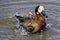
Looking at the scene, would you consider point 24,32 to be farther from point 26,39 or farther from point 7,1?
point 7,1

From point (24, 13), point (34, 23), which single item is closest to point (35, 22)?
point (34, 23)

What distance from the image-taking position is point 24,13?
27.1 ft

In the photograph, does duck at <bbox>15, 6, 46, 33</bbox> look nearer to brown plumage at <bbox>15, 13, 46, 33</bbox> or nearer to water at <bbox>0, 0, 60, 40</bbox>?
brown plumage at <bbox>15, 13, 46, 33</bbox>

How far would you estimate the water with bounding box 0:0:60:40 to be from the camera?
6620 millimetres

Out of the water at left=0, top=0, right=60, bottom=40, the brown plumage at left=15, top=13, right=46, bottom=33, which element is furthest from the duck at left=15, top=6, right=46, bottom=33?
the water at left=0, top=0, right=60, bottom=40

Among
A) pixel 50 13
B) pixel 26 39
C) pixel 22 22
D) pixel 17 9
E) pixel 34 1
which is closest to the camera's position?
pixel 26 39

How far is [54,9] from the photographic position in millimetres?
8367

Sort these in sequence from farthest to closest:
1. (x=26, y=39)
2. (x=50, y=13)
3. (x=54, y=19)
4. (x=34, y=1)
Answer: (x=34, y=1) < (x=50, y=13) < (x=54, y=19) < (x=26, y=39)

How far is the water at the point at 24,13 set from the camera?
6.62 m

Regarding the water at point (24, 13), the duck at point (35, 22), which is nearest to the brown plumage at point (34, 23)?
the duck at point (35, 22)

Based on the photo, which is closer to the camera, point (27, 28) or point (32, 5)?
point (27, 28)

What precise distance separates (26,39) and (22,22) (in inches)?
24.5

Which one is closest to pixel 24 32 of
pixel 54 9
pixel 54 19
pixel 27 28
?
pixel 27 28

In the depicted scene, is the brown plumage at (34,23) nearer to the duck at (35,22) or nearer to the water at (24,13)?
the duck at (35,22)
